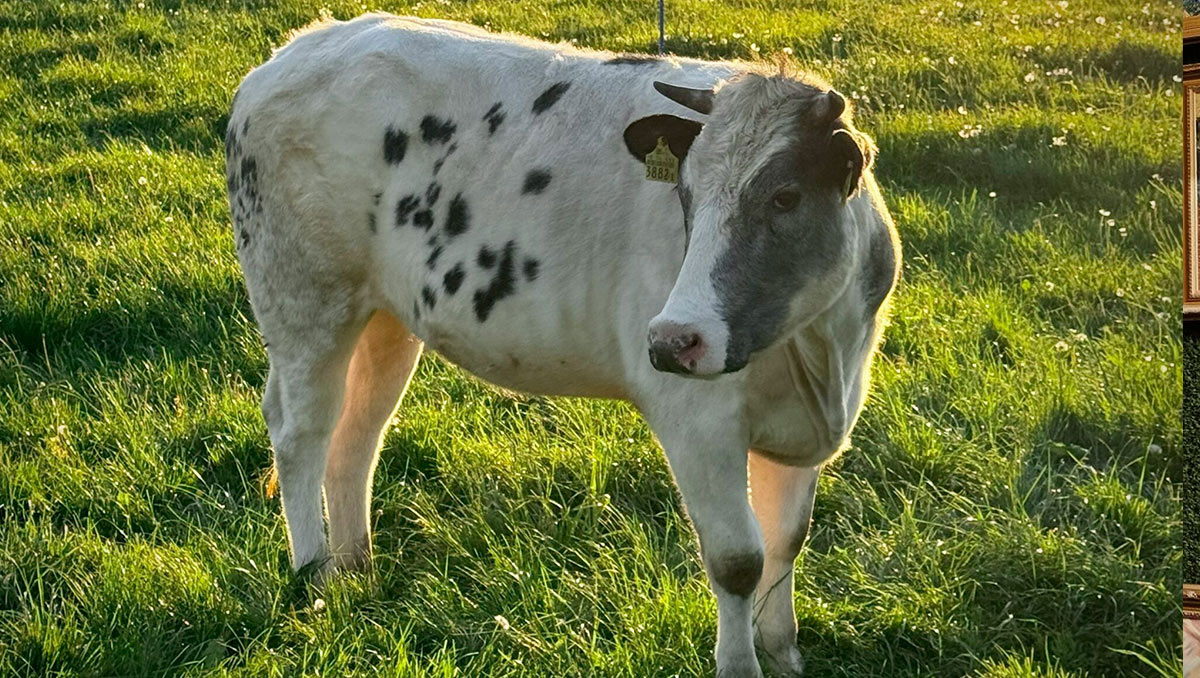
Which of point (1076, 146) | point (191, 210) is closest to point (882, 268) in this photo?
point (1076, 146)

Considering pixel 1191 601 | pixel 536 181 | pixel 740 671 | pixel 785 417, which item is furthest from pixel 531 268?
pixel 1191 601

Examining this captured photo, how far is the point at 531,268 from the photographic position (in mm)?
3543

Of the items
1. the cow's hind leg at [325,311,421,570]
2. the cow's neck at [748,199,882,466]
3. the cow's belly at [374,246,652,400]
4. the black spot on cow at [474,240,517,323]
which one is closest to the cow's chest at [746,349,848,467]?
the cow's neck at [748,199,882,466]

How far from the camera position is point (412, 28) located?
401 centimetres

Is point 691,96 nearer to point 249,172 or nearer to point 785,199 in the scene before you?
point 785,199

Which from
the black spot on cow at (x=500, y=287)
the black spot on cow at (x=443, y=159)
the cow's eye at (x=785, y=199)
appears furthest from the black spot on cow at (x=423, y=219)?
the cow's eye at (x=785, y=199)

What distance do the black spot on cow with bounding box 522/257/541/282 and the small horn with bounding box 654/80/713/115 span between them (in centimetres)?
65

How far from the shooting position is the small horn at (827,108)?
114 inches

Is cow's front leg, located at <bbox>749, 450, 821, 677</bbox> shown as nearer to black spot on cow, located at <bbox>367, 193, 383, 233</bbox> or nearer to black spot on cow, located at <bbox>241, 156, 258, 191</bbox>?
black spot on cow, located at <bbox>367, 193, 383, 233</bbox>

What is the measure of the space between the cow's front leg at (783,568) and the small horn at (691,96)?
1.02 m

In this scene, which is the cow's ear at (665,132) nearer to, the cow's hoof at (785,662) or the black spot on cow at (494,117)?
the black spot on cow at (494,117)

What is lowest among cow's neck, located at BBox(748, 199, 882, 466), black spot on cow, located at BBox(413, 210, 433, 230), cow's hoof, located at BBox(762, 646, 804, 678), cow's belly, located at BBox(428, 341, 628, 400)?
cow's hoof, located at BBox(762, 646, 804, 678)

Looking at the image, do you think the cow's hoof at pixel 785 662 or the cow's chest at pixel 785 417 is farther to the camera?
the cow's hoof at pixel 785 662

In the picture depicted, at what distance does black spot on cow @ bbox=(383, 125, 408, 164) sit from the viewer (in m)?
3.79
